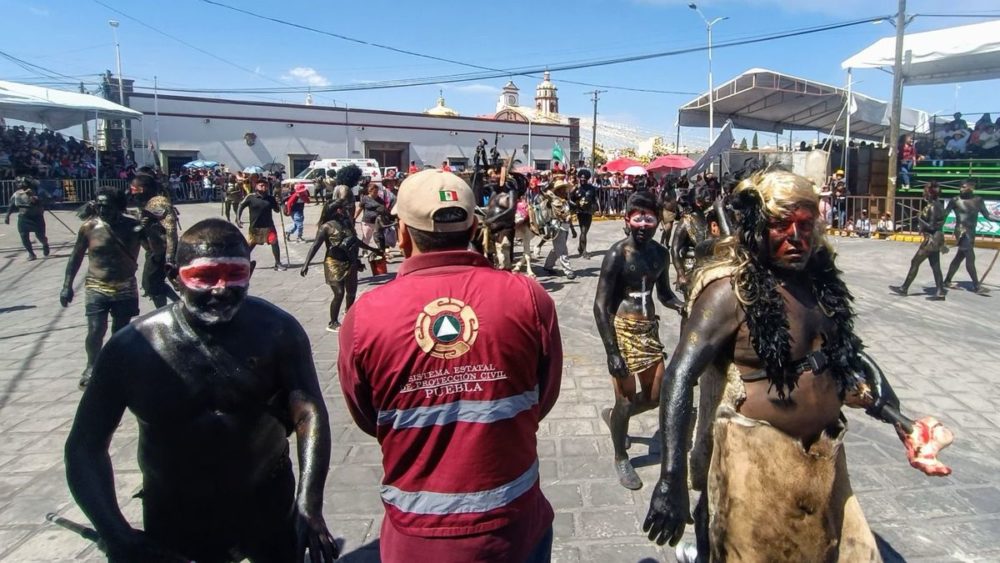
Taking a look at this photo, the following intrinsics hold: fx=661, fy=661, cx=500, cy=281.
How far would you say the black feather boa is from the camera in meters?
2.27

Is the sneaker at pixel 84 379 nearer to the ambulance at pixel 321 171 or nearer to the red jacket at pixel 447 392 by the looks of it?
the red jacket at pixel 447 392

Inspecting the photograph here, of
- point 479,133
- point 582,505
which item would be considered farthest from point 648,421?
point 479,133

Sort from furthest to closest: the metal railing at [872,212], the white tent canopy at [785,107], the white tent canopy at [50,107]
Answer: the white tent canopy at [785,107] → the white tent canopy at [50,107] → the metal railing at [872,212]

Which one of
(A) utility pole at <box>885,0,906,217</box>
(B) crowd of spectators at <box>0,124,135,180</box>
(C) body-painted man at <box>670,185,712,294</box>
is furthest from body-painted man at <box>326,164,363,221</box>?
(B) crowd of spectators at <box>0,124,135,180</box>

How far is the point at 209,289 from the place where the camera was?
2166 mm

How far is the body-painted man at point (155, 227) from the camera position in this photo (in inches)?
257

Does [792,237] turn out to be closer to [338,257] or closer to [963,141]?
[338,257]

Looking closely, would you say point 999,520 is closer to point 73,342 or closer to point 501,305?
point 501,305

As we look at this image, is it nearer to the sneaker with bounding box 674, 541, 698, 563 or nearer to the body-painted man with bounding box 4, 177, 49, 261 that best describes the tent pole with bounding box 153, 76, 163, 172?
the body-painted man with bounding box 4, 177, 49, 261

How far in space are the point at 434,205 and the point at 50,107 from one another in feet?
80.3

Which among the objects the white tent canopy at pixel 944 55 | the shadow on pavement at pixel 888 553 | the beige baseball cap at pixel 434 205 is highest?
the white tent canopy at pixel 944 55

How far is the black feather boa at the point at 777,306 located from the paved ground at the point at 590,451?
1.59m

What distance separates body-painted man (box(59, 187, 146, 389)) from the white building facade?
2765 cm

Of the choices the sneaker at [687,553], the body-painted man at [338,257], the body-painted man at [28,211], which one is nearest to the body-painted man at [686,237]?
the body-painted man at [338,257]
